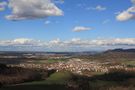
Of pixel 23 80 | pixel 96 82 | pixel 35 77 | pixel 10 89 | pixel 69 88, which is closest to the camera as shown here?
pixel 10 89

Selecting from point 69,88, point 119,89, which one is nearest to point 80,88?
point 69,88

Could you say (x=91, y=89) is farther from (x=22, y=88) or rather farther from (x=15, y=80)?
(x=15, y=80)

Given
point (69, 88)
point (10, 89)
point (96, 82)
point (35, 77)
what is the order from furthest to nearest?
point (35, 77)
point (96, 82)
point (69, 88)
point (10, 89)

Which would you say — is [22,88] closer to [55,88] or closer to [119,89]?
[55,88]

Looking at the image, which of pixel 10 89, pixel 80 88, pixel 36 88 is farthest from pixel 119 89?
pixel 10 89

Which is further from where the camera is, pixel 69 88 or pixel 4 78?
pixel 4 78

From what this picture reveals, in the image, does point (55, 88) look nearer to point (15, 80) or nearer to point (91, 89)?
point (91, 89)

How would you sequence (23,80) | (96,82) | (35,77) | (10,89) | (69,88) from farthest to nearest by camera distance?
1. (35,77)
2. (23,80)
3. (96,82)
4. (69,88)
5. (10,89)

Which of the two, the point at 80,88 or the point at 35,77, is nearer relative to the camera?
the point at 80,88
